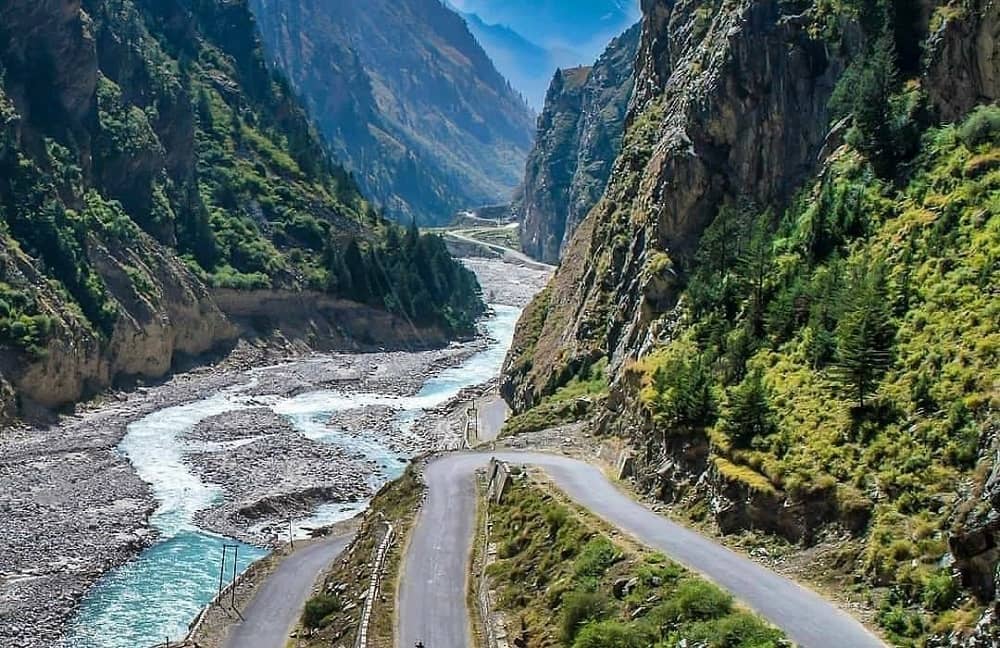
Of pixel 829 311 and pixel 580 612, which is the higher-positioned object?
pixel 829 311

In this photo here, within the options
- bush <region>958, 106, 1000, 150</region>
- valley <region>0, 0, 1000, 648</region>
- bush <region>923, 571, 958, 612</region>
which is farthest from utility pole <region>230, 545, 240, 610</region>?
bush <region>958, 106, 1000, 150</region>

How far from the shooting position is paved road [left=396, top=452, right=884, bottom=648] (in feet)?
75.5

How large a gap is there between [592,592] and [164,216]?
101127 millimetres

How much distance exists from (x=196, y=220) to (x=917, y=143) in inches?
3934

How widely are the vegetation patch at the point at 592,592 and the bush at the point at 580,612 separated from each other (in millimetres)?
26

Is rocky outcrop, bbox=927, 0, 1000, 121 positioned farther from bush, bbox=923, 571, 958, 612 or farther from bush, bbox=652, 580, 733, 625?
bush, bbox=652, 580, 733, 625

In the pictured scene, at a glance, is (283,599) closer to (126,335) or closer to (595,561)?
(595,561)

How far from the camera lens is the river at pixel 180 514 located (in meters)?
42.9

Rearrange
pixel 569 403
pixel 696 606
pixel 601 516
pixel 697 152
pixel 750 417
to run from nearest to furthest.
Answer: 1. pixel 696 606
2. pixel 750 417
3. pixel 601 516
4. pixel 697 152
5. pixel 569 403

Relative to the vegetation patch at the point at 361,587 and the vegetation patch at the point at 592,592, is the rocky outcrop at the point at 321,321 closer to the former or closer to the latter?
the vegetation patch at the point at 361,587

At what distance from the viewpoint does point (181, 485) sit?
63812 millimetres

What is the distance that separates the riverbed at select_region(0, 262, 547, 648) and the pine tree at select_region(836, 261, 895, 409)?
95.1 feet

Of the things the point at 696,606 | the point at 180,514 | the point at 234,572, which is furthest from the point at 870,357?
the point at 180,514

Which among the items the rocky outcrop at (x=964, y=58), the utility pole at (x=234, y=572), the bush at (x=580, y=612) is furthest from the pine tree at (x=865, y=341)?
the utility pole at (x=234, y=572)
